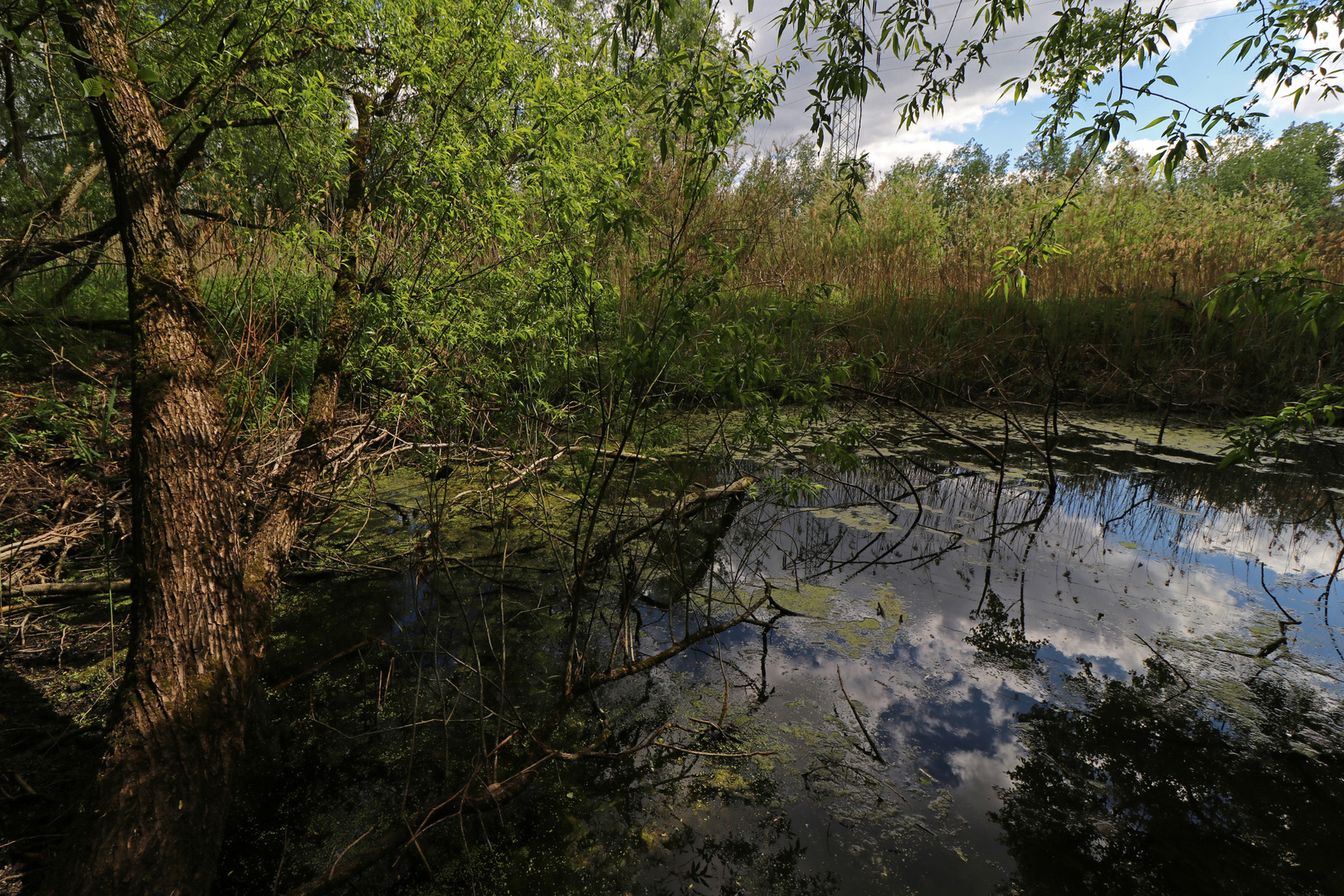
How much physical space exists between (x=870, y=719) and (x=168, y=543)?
223 centimetres

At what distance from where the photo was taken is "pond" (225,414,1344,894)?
1.44 metres

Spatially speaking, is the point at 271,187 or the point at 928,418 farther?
the point at 271,187

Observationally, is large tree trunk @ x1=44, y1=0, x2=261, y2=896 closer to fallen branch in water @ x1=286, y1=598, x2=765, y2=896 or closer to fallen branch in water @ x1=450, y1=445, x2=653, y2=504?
fallen branch in water @ x1=286, y1=598, x2=765, y2=896

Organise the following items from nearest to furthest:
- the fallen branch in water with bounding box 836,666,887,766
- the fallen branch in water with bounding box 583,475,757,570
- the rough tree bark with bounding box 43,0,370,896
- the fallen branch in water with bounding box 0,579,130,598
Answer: the rough tree bark with bounding box 43,0,370,896 → the fallen branch in water with bounding box 836,666,887,766 → the fallen branch in water with bounding box 0,579,130,598 → the fallen branch in water with bounding box 583,475,757,570

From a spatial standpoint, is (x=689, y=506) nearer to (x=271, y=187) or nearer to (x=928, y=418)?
(x=928, y=418)

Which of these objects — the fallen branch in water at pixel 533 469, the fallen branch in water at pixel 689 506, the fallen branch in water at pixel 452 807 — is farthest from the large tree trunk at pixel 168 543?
the fallen branch in water at pixel 689 506

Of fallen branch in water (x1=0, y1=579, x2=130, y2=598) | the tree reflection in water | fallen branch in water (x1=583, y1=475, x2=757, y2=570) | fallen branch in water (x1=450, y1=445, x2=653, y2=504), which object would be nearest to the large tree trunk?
fallen branch in water (x1=450, y1=445, x2=653, y2=504)

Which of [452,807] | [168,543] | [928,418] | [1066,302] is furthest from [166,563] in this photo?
[1066,302]

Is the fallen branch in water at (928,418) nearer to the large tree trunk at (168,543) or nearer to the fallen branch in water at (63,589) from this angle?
the large tree trunk at (168,543)

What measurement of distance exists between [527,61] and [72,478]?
3284 mm

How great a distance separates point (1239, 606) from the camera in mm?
2588

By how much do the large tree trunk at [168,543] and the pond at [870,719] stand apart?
0.67 ft

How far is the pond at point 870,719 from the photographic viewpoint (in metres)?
1.44

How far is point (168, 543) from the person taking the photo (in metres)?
1.56
